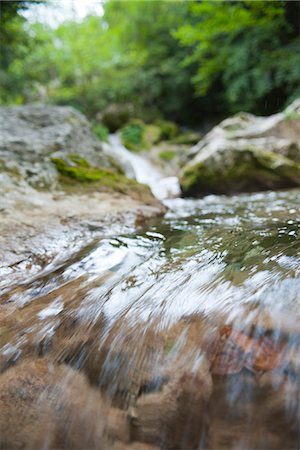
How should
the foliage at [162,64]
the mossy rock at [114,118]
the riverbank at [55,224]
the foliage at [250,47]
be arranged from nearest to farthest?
the riverbank at [55,224] < the foliage at [250,47] < the foliage at [162,64] < the mossy rock at [114,118]

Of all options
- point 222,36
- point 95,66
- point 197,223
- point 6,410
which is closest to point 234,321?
point 6,410

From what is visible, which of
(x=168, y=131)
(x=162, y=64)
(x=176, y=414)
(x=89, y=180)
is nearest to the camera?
(x=176, y=414)

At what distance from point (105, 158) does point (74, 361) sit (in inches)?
142

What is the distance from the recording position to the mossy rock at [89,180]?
339 cm

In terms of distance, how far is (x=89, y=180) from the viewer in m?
3.52

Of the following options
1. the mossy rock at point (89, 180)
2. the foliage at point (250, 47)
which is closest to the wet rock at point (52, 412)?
the mossy rock at point (89, 180)

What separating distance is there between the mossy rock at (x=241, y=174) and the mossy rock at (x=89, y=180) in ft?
8.18

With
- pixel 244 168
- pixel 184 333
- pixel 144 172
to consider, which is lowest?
pixel 184 333

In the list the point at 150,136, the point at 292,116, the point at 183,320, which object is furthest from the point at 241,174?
the point at 150,136

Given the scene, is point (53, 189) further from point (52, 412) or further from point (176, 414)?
point (176, 414)

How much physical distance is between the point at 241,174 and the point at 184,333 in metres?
5.10

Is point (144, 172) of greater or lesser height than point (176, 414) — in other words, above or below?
above

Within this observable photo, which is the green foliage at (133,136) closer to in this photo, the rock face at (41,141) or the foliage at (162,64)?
the foliage at (162,64)

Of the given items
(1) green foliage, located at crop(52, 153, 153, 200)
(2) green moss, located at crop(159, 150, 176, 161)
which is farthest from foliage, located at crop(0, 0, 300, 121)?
(1) green foliage, located at crop(52, 153, 153, 200)
